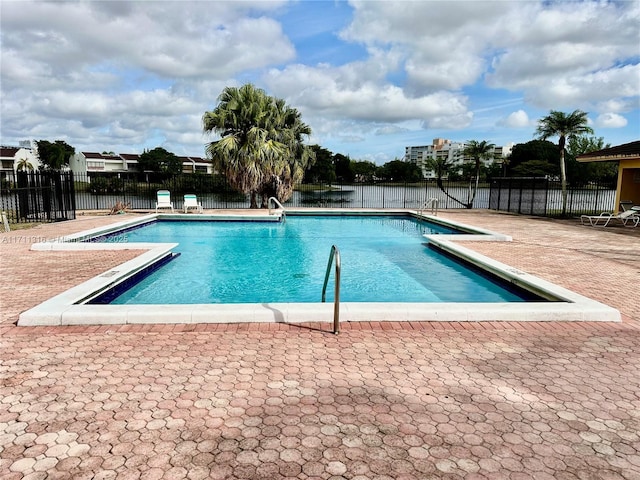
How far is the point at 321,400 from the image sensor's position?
321 centimetres

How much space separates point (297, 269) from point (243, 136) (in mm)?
11618

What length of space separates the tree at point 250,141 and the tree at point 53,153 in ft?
249

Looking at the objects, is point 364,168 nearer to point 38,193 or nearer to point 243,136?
point 243,136

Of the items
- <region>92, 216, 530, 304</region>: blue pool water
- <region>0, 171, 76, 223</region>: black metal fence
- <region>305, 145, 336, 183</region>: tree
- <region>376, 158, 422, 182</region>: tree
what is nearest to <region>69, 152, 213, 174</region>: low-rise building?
<region>305, 145, 336, 183</region>: tree

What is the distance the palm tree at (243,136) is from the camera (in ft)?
62.0

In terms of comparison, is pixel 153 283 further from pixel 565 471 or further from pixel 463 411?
pixel 565 471

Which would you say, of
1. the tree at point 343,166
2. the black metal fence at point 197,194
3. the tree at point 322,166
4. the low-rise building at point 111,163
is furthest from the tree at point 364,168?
the black metal fence at point 197,194

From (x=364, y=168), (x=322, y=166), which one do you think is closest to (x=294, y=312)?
(x=322, y=166)

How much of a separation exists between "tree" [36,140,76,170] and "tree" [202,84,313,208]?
75896 millimetres

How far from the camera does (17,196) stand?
14.4 meters

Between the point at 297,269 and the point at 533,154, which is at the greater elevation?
the point at 533,154

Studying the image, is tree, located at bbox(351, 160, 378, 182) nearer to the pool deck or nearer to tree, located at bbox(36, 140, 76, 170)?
tree, located at bbox(36, 140, 76, 170)

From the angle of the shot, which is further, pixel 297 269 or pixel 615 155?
pixel 615 155

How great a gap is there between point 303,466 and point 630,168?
2100 centimetres
